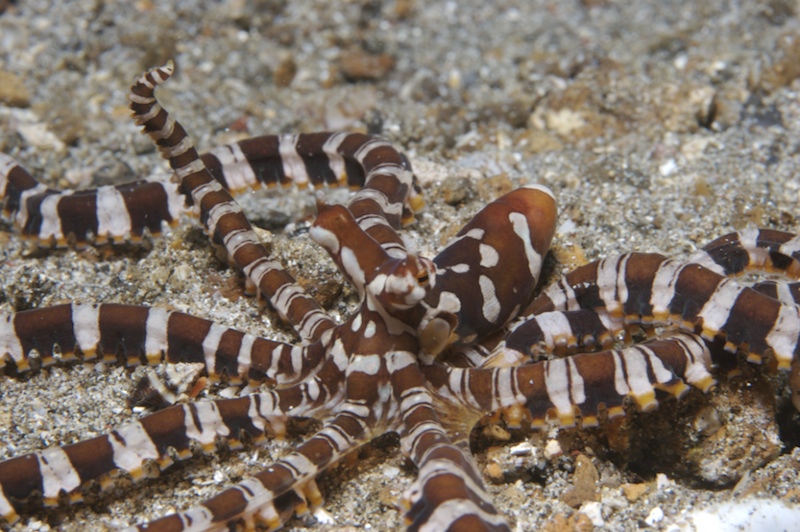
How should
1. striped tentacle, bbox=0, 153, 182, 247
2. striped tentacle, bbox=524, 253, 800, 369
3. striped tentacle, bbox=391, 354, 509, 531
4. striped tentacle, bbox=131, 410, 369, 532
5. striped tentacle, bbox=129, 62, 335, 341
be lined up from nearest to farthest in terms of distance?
striped tentacle, bbox=391, 354, 509, 531 → striped tentacle, bbox=131, 410, 369, 532 → striped tentacle, bbox=524, 253, 800, 369 → striped tentacle, bbox=129, 62, 335, 341 → striped tentacle, bbox=0, 153, 182, 247

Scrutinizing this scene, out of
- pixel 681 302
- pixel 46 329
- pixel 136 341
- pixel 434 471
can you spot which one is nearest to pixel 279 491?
pixel 434 471

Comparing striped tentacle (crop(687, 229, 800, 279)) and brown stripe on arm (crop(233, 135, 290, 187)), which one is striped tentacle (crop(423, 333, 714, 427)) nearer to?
striped tentacle (crop(687, 229, 800, 279))

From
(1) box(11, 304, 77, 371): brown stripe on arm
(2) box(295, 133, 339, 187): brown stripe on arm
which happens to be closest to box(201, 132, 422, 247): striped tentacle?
(2) box(295, 133, 339, 187): brown stripe on arm

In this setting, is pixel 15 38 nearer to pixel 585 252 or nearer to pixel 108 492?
pixel 108 492

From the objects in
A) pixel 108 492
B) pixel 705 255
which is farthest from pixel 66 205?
pixel 705 255

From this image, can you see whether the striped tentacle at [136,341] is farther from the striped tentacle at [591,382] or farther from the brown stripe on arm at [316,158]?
the brown stripe on arm at [316,158]
